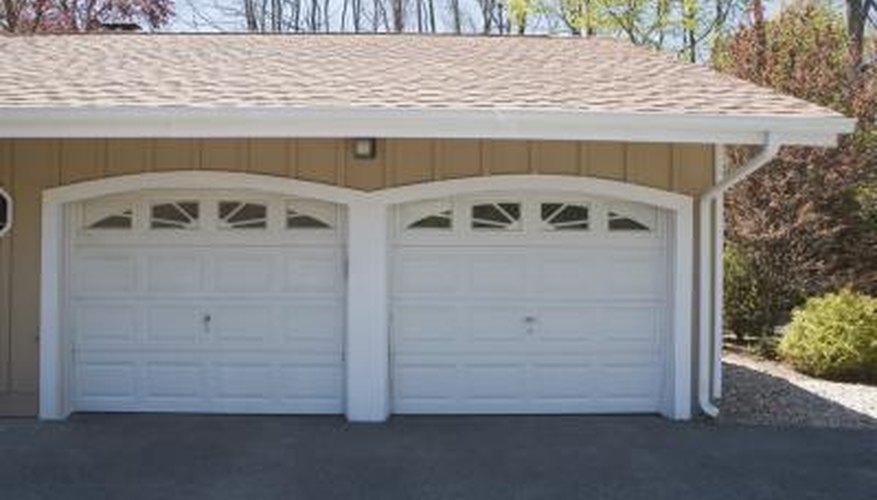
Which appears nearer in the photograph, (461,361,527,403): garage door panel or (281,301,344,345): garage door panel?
(281,301,344,345): garage door panel

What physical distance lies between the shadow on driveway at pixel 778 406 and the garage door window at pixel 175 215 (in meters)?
5.23

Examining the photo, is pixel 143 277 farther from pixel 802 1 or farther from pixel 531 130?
pixel 802 1

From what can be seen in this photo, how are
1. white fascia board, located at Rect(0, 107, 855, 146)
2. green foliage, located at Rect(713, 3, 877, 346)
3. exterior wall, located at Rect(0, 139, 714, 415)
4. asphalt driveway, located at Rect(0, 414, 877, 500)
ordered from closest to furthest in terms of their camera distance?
asphalt driveway, located at Rect(0, 414, 877, 500) < white fascia board, located at Rect(0, 107, 855, 146) < exterior wall, located at Rect(0, 139, 714, 415) < green foliage, located at Rect(713, 3, 877, 346)

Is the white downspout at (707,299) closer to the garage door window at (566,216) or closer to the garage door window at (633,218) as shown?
the garage door window at (633,218)

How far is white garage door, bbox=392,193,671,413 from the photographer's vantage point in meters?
10.2

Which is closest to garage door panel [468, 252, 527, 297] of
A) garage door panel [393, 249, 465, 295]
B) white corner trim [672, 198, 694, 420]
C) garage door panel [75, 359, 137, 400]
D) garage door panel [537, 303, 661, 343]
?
garage door panel [393, 249, 465, 295]

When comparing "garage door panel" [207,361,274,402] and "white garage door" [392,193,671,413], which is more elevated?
"white garage door" [392,193,671,413]

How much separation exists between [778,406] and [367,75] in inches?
204

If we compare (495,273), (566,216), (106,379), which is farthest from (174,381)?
(566,216)

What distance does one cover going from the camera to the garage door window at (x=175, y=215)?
10156 millimetres

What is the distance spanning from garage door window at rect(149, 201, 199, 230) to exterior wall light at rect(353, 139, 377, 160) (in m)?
1.59

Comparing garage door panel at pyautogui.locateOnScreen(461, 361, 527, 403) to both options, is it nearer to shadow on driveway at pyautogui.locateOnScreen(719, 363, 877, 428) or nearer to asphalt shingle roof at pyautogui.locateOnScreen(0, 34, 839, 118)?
shadow on driveway at pyautogui.locateOnScreen(719, 363, 877, 428)

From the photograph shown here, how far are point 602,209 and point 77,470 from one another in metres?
5.12

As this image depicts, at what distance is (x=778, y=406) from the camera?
10992mm
